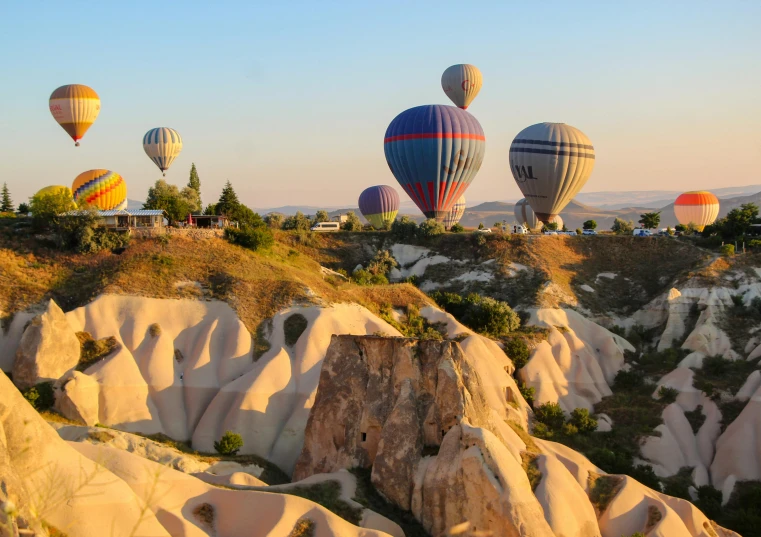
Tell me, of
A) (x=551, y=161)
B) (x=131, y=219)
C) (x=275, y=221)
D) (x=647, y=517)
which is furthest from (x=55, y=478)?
(x=275, y=221)

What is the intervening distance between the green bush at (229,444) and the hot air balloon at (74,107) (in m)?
41.6

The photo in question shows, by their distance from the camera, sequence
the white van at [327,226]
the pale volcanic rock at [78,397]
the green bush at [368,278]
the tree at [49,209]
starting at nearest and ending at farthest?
the pale volcanic rock at [78,397] < the tree at [49,209] < the green bush at [368,278] < the white van at [327,226]

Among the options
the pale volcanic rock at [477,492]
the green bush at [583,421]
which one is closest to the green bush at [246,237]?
the green bush at [583,421]

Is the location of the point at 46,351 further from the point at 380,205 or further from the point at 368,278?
the point at 380,205

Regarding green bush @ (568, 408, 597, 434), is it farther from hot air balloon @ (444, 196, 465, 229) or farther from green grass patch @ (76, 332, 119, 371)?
hot air balloon @ (444, 196, 465, 229)

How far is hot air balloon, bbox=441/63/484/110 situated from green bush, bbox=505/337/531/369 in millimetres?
47796

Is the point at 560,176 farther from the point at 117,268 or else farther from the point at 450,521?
the point at 450,521

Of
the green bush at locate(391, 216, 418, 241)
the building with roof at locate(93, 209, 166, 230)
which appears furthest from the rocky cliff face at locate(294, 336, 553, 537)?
the green bush at locate(391, 216, 418, 241)

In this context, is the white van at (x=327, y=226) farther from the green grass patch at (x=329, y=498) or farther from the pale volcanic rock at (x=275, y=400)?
the green grass patch at (x=329, y=498)

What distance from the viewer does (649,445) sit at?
50219 mm

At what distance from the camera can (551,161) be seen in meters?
77.0

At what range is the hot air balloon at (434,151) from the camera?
77.8 meters

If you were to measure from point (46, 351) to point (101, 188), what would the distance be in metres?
30.3

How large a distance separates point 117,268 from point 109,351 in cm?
859
